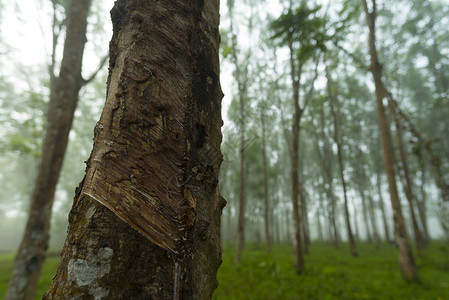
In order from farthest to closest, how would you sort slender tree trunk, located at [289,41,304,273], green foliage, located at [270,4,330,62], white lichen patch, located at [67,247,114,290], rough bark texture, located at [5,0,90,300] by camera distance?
slender tree trunk, located at [289,41,304,273] → green foliage, located at [270,4,330,62] → rough bark texture, located at [5,0,90,300] → white lichen patch, located at [67,247,114,290]

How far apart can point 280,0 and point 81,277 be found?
1147cm

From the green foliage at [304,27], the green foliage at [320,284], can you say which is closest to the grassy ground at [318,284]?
the green foliage at [320,284]

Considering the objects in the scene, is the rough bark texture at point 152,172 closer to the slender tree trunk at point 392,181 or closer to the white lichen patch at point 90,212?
the white lichen patch at point 90,212

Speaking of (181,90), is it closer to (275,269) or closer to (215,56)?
(215,56)

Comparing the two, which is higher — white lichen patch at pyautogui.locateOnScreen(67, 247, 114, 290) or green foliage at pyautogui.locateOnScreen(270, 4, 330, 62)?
green foliage at pyautogui.locateOnScreen(270, 4, 330, 62)

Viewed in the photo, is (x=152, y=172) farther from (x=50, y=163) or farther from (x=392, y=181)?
(x=392, y=181)

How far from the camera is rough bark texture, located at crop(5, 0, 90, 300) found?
320cm

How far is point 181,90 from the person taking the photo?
82cm

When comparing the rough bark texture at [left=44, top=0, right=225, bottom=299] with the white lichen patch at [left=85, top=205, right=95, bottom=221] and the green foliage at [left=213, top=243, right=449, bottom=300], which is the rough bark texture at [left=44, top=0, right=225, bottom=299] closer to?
the white lichen patch at [left=85, top=205, right=95, bottom=221]

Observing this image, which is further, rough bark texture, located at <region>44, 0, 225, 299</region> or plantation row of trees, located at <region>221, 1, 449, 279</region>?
plantation row of trees, located at <region>221, 1, 449, 279</region>

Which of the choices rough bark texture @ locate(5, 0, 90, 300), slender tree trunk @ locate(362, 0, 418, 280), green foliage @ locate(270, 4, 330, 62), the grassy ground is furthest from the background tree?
slender tree trunk @ locate(362, 0, 418, 280)

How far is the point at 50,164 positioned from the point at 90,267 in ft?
11.9

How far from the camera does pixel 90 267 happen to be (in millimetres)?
603

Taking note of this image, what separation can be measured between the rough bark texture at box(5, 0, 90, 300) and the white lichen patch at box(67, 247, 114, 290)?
3548mm
